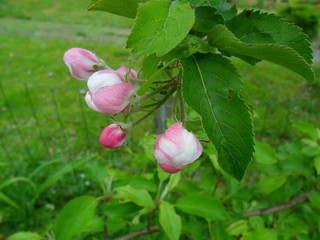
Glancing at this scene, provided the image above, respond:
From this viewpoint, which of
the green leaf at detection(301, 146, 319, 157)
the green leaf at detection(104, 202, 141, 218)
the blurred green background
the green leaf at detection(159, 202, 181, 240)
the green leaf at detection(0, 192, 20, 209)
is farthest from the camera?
the blurred green background

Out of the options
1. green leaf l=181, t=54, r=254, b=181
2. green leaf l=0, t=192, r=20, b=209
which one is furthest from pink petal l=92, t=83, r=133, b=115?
green leaf l=0, t=192, r=20, b=209

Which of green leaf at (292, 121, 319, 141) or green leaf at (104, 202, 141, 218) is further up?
green leaf at (292, 121, 319, 141)

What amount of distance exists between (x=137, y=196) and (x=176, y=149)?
1.64ft

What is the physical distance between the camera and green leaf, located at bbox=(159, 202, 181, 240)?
0.90 meters

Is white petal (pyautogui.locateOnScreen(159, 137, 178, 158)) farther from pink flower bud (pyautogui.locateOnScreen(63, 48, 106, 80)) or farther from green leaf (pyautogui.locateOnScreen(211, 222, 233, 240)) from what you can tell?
green leaf (pyautogui.locateOnScreen(211, 222, 233, 240))

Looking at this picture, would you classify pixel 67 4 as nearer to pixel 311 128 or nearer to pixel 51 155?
pixel 51 155

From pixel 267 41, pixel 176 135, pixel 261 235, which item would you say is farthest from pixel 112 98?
pixel 261 235

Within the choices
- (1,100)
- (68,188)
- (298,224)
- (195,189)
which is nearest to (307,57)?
(195,189)

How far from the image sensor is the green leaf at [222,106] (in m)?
0.48

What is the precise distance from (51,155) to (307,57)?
2.42 meters

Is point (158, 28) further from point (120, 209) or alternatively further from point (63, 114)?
point (63, 114)

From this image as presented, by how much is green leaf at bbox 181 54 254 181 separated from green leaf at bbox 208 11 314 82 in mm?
38

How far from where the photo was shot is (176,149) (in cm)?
52

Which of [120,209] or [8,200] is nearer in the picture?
[120,209]
